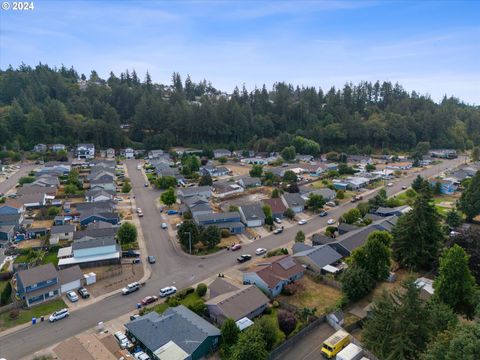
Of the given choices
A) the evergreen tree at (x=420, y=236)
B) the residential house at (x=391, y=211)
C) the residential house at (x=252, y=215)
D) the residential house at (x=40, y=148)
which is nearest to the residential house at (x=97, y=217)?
the residential house at (x=252, y=215)

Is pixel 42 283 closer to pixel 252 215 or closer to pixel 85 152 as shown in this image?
pixel 252 215

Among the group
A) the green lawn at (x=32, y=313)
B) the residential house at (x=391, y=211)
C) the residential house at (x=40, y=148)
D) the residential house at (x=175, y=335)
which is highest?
the residential house at (x=40, y=148)

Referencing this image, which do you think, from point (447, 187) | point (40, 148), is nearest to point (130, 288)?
point (447, 187)

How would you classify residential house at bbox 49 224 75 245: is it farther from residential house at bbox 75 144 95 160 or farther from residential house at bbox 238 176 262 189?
residential house at bbox 75 144 95 160

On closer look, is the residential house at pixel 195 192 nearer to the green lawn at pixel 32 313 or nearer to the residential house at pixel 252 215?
the residential house at pixel 252 215

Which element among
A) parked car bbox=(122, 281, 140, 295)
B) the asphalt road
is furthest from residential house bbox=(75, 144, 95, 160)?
parked car bbox=(122, 281, 140, 295)

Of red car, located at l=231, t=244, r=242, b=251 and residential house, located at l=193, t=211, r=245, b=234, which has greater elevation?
residential house, located at l=193, t=211, r=245, b=234
